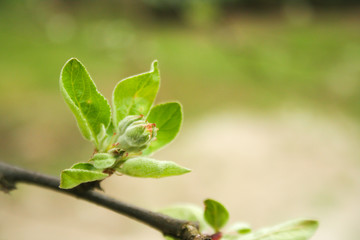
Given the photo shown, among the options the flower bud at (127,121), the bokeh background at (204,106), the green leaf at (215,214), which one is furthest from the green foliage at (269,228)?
the bokeh background at (204,106)

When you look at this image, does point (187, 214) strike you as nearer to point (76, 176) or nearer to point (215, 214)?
point (215, 214)

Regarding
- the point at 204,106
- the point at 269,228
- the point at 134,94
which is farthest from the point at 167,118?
the point at 204,106

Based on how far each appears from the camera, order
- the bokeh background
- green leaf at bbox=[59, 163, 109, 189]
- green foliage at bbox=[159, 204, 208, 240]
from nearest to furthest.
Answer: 1. green leaf at bbox=[59, 163, 109, 189]
2. green foliage at bbox=[159, 204, 208, 240]
3. the bokeh background

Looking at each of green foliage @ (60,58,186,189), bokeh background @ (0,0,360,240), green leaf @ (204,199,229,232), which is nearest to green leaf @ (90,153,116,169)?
green foliage @ (60,58,186,189)

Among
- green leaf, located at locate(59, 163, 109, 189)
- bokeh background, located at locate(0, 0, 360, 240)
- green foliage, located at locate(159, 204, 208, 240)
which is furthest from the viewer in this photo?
bokeh background, located at locate(0, 0, 360, 240)

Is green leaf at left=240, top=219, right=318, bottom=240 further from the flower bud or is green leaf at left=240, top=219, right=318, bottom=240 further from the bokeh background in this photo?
the bokeh background

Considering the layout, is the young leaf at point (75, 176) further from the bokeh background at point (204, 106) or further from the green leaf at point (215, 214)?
the bokeh background at point (204, 106)
